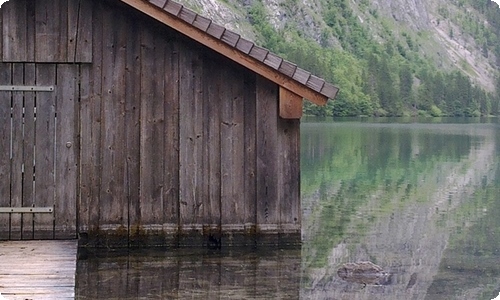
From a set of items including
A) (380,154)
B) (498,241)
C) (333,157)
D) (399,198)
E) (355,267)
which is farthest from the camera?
(380,154)

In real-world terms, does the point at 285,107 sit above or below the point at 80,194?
above

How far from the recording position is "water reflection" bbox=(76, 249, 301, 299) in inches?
381

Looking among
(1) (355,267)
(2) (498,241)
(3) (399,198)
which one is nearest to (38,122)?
(1) (355,267)

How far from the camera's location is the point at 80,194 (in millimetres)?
11094

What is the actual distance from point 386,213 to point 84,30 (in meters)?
7.08

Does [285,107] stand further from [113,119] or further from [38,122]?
[38,122]

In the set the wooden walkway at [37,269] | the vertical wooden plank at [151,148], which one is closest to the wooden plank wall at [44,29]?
the vertical wooden plank at [151,148]

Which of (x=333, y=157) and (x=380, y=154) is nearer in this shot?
(x=333, y=157)

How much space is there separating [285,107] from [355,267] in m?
1.91

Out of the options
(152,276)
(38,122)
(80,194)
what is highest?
(38,122)

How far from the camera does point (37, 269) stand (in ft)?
29.9

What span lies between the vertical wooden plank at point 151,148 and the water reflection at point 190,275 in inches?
14.0

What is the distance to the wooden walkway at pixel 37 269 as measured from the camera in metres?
8.11

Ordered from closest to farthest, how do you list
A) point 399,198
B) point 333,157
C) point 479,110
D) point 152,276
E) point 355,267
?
point 152,276 < point 355,267 < point 399,198 < point 333,157 < point 479,110
